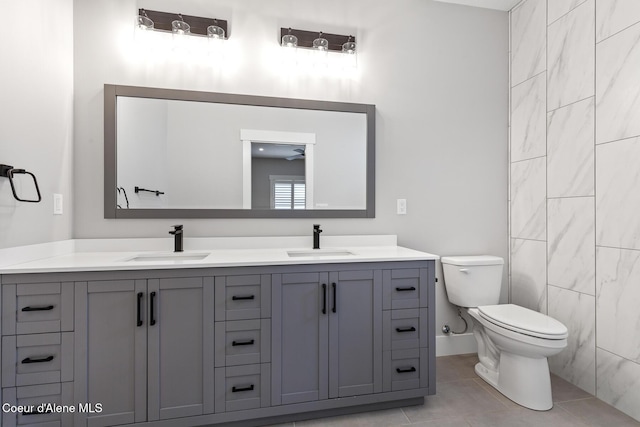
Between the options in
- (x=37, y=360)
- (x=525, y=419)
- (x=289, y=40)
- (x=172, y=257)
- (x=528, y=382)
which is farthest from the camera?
(x=289, y=40)

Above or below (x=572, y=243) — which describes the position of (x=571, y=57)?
above

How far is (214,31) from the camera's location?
2.05m

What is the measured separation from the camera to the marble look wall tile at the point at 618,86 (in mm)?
1703

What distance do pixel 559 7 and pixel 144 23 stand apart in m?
2.73

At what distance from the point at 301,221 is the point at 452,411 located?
145cm

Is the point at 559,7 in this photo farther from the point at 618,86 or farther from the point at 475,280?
the point at 475,280

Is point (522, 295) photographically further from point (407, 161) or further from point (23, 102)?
point (23, 102)

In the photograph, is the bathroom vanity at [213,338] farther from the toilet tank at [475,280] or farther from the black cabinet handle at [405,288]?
the toilet tank at [475,280]

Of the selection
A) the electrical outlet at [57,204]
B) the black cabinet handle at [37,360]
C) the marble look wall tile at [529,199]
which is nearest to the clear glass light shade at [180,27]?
the electrical outlet at [57,204]

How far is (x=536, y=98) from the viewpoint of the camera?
231 cm

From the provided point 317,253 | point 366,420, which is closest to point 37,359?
point 317,253

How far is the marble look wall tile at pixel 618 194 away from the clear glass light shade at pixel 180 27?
8.69 ft

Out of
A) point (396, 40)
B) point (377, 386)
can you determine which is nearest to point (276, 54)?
point (396, 40)

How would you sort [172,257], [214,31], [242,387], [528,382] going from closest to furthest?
1. [242,387]
2. [528,382]
3. [172,257]
4. [214,31]
